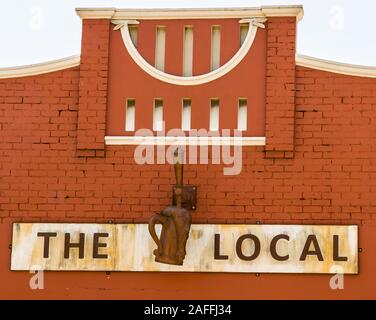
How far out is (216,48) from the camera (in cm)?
1425

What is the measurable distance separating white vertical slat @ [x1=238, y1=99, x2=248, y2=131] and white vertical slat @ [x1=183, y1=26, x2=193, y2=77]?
83 cm

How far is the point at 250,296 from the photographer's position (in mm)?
13508

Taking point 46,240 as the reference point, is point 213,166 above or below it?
above

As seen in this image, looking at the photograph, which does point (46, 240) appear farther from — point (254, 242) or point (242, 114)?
point (242, 114)

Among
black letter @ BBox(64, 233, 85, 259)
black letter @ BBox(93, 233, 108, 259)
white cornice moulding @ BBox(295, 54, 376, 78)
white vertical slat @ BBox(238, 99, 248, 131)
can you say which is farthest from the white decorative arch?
black letter @ BBox(64, 233, 85, 259)

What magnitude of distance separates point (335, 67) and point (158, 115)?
252cm

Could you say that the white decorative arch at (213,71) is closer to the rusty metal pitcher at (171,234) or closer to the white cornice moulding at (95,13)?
the white cornice moulding at (95,13)

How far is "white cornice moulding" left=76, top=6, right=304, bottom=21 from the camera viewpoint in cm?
1401

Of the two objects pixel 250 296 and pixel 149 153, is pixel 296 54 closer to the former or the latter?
pixel 149 153

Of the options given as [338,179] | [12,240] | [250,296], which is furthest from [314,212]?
[12,240]

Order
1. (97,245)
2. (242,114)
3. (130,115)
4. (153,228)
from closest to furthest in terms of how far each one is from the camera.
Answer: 1. (153,228)
2. (97,245)
3. (242,114)
4. (130,115)

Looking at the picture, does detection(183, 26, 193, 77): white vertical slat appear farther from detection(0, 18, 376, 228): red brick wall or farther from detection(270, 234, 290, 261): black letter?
detection(270, 234, 290, 261): black letter

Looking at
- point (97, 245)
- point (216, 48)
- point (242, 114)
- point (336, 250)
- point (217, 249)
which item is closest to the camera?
point (336, 250)

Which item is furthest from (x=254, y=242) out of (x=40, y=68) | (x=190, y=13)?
(x=40, y=68)
